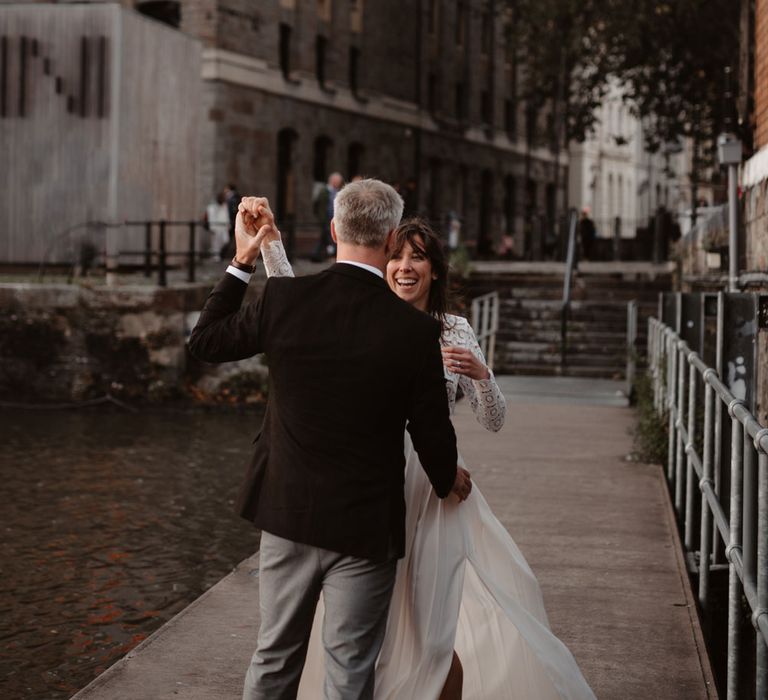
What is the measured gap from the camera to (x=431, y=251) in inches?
180

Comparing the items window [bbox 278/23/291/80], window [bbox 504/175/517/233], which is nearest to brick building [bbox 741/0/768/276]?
window [bbox 278/23/291/80]

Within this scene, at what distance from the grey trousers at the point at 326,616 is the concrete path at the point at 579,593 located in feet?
4.08

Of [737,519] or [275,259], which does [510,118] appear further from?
[275,259]

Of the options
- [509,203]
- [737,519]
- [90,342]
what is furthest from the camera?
[509,203]

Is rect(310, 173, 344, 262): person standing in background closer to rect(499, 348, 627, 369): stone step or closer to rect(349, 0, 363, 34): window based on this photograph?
rect(499, 348, 627, 369): stone step

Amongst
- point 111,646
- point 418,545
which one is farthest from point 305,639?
point 111,646

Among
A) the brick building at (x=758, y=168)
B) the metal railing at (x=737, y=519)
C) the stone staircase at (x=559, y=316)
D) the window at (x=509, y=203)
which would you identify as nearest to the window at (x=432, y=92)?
the window at (x=509, y=203)

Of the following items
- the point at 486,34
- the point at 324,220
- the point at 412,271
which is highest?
the point at 486,34

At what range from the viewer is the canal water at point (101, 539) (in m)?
6.81

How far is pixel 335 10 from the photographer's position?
3981 centimetres

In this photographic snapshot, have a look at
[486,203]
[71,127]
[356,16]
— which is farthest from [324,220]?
[486,203]

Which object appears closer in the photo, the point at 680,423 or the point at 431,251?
the point at 431,251

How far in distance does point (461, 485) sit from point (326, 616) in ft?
2.06

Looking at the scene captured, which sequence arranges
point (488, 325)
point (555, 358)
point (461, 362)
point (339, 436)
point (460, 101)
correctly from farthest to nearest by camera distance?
point (460, 101), point (488, 325), point (555, 358), point (461, 362), point (339, 436)
